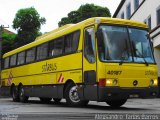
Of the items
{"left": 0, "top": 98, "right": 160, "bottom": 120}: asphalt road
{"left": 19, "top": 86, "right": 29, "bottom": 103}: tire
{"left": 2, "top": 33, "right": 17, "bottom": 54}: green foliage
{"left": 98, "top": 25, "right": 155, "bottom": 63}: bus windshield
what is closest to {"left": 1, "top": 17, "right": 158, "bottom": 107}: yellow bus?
{"left": 98, "top": 25, "right": 155, "bottom": 63}: bus windshield

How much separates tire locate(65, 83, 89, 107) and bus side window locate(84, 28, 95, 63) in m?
1.55

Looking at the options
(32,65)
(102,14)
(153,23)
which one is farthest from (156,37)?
(102,14)

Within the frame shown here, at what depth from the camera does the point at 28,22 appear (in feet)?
251

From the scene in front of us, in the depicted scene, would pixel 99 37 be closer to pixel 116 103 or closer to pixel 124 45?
pixel 124 45

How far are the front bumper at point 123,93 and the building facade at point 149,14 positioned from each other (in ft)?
56.2

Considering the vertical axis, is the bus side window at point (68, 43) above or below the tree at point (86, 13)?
below

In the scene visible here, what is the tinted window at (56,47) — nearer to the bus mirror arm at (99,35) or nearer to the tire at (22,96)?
the bus mirror arm at (99,35)

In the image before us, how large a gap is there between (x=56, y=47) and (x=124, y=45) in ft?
13.5

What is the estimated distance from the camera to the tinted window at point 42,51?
64.6ft

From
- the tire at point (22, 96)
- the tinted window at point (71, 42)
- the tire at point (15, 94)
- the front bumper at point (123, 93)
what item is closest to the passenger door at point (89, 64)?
the front bumper at point (123, 93)

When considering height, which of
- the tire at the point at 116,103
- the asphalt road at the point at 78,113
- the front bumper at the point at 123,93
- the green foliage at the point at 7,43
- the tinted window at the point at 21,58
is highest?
the green foliage at the point at 7,43

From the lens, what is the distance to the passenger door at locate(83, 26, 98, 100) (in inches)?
584

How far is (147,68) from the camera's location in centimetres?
1538

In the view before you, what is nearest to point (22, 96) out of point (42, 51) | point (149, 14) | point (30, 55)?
point (30, 55)
